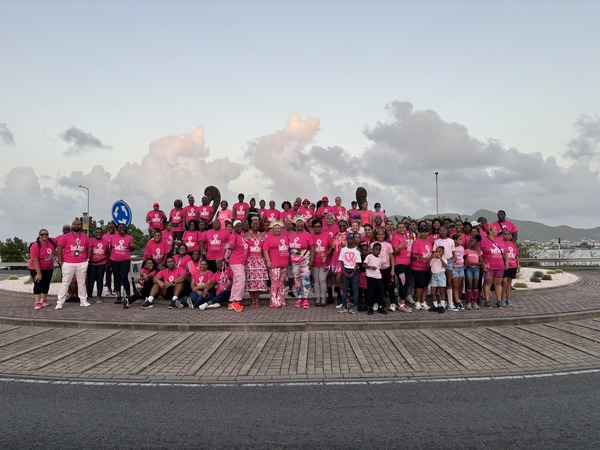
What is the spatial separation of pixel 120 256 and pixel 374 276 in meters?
6.41

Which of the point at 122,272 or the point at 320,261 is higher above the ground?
the point at 320,261

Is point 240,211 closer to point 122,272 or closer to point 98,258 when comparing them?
point 122,272

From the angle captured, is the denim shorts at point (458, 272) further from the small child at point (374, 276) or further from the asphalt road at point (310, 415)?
the asphalt road at point (310, 415)

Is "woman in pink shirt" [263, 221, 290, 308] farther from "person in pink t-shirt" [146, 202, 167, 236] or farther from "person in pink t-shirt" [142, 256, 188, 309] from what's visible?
"person in pink t-shirt" [146, 202, 167, 236]

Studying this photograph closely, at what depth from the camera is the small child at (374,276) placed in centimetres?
955

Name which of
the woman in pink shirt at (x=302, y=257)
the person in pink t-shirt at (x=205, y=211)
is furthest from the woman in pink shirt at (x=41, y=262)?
the woman in pink shirt at (x=302, y=257)

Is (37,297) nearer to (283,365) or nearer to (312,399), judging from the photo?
(283,365)

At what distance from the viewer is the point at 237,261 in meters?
10.2

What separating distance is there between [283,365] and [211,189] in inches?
439

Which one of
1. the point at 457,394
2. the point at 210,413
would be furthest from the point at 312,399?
the point at 457,394

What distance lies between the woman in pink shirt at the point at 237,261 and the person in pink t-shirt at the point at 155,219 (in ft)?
11.8

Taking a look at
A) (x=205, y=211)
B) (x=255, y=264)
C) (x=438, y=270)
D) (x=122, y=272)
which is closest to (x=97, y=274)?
(x=122, y=272)

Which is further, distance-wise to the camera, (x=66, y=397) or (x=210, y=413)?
(x=66, y=397)

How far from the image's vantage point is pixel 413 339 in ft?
25.5
